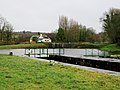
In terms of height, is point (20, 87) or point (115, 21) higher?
point (115, 21)

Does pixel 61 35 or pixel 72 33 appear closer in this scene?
pixel 61 35

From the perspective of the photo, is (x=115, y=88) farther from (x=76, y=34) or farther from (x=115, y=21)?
(x=76, y=34)

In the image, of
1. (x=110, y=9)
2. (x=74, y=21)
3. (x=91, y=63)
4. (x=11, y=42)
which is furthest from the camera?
(x=74, y=21)

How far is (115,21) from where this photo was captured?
6488cm

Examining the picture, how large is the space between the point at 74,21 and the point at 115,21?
4251cm

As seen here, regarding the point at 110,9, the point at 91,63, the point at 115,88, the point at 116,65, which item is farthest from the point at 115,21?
the point at 115,88

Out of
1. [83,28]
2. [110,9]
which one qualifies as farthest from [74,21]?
[110,9]

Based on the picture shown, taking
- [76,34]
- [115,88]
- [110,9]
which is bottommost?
[115,88]

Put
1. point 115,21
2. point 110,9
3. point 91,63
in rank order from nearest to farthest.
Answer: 1. point 91,63
2. point 115,21
3. point 110,9

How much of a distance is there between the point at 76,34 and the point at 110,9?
71.3 feet

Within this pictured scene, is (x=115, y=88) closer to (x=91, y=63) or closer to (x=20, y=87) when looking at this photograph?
(x=20, y=87)

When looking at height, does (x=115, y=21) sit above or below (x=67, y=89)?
above

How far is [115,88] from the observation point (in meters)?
9.24

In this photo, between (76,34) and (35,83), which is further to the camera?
(76,34)
